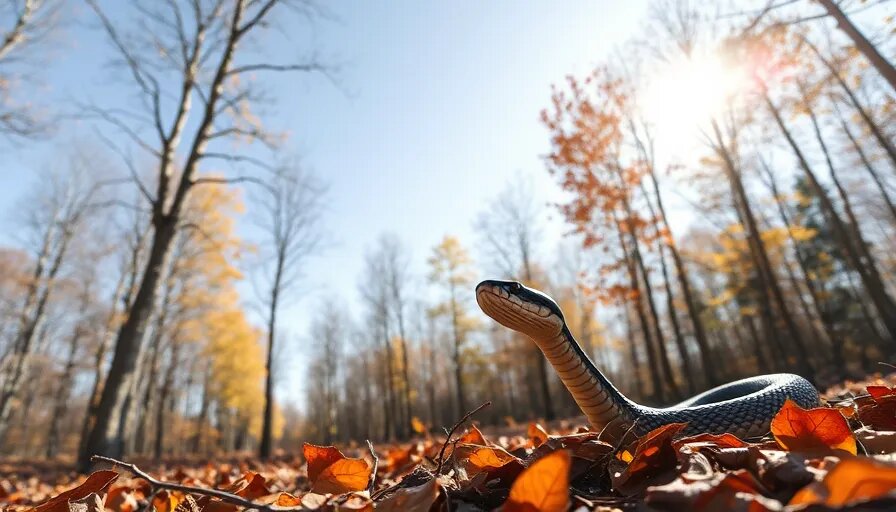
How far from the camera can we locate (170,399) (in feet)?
111

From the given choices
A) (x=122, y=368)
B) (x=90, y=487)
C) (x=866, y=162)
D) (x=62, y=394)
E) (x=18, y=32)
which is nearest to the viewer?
(x=90, y=487)

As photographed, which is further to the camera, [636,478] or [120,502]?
[120,502]

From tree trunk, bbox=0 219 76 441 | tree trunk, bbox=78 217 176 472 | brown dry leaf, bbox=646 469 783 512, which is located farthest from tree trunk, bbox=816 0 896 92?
tree trunk, bbox=0 219 76 441

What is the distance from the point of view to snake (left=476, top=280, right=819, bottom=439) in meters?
2.10

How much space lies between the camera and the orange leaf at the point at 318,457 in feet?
4.32

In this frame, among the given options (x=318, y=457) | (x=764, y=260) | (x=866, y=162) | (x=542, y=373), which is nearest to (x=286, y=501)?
(x=318, y=457)

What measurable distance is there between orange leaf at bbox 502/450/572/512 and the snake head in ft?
4.90

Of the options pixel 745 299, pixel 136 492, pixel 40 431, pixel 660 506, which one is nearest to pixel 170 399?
→ pixel 40 431

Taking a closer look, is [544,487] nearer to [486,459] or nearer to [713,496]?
[713,496]

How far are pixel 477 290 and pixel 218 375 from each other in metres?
32.9

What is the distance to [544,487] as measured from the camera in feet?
2.60

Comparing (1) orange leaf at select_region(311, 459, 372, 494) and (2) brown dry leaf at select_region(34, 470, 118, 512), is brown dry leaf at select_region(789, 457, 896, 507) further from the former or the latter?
(2) brown dry leaf at select_region(34, 470, 118, 512)

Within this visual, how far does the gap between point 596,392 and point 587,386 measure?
6cm

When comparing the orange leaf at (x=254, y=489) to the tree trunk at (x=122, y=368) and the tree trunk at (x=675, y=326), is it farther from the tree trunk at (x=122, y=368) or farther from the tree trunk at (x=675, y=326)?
the tree trunk at (x=675, y=326)
